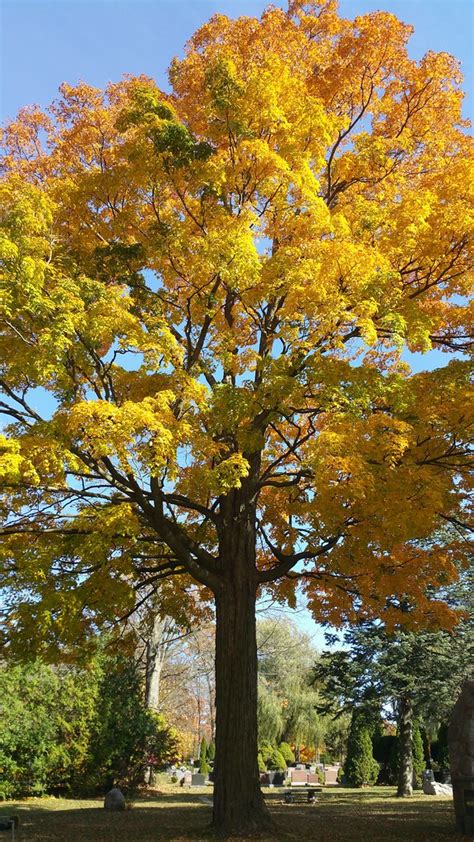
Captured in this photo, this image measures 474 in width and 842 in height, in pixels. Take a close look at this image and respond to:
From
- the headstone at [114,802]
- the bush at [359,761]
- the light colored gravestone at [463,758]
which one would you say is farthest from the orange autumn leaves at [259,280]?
the bush at [359,761]

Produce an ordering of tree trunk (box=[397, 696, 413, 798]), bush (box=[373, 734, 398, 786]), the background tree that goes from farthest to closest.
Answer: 1. bush (box=[373, 734, 398, 786])
2. tree trunk (box=[397, 696, 413, 798])
3. the background tree

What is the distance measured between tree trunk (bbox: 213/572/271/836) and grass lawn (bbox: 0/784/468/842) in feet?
1.21

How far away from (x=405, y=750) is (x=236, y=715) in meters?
11.6

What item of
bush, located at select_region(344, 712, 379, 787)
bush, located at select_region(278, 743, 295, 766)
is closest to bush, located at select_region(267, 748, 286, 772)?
bush, located at select_region(278, 743, 295, 766)

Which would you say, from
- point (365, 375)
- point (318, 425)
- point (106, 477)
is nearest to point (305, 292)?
point (365, 375)

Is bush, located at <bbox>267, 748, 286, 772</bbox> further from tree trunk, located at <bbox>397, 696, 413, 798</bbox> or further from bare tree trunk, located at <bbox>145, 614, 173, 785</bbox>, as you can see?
tree trunk, located at <bbox>397, 696, 413, 798</bbox>

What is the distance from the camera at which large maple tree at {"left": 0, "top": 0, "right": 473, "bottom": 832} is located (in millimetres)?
7379

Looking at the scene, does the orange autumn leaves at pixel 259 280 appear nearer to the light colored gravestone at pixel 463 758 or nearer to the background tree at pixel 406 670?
the light colored gravestone at pixel 463 758

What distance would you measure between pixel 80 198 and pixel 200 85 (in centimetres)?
272

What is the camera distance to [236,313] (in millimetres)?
10672

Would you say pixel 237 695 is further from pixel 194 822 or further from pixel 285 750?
pixel 285 750

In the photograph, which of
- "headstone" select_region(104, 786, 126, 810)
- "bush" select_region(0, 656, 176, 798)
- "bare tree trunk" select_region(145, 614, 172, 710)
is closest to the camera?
"headstone" select_region(104, 786, 126, 810)

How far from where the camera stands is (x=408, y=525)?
26.3ft

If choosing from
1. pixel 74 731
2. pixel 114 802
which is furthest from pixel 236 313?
pixel 74 731
